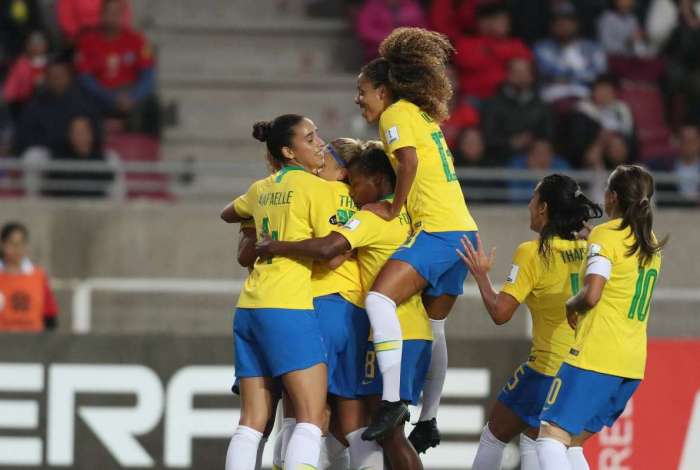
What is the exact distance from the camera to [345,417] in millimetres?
7613

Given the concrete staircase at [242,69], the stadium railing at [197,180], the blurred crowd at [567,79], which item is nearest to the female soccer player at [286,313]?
the stadium railing at [197,180]

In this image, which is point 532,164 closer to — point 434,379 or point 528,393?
point 528,393

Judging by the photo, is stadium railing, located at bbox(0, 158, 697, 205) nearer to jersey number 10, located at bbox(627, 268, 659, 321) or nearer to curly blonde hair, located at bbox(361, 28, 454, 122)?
curly blonde hair, located at bbox(361, 28, 454, 122)

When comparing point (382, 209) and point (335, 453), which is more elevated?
point (382, 209)

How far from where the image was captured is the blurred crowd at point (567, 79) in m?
13.5

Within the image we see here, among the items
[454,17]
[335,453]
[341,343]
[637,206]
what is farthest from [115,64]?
[637,206]

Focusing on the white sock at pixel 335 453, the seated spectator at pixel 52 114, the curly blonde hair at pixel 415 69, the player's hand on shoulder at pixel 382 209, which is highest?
the seated spectator at pixel 52 114

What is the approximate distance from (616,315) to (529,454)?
1.13m

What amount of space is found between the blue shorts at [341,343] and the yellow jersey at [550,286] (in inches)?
34.2

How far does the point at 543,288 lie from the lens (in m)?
7.82

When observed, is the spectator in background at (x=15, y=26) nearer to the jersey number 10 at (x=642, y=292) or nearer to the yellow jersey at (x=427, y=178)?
the yellow jersey at (x=427, y=178)

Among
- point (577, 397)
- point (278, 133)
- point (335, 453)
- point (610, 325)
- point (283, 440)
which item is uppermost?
point (278, 133)

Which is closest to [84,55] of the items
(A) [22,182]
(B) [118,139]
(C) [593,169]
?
(B) [118,139]

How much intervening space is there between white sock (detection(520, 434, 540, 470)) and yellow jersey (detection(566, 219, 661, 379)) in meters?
0.84
